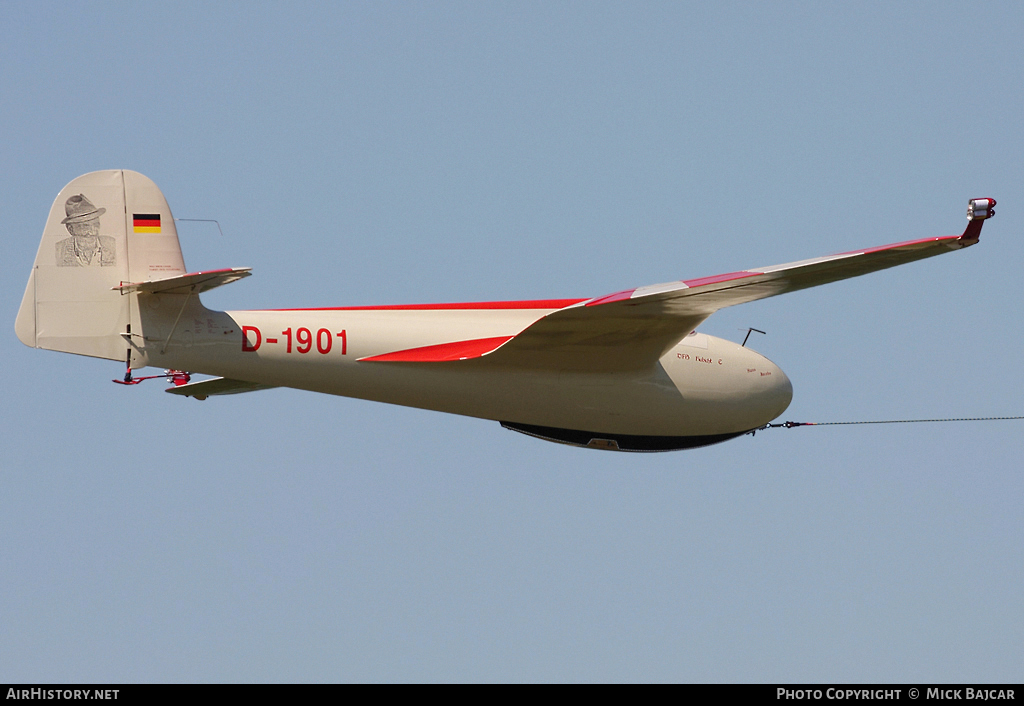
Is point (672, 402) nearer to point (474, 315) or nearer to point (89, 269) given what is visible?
point (474, 315)

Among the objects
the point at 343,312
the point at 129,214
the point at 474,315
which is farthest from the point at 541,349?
the point at 129,214

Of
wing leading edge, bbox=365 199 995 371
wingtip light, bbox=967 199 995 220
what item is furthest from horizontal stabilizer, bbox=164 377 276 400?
wingtip light, bbox=967 199 995 220

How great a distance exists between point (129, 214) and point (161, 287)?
4.77ft

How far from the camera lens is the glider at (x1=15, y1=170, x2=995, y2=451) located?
65.2ft

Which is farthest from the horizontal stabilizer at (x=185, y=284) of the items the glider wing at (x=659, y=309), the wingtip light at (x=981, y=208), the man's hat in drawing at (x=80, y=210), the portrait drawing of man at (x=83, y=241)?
the wingtip light at (x=981, y=208)

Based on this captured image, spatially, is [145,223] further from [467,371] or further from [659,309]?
[659,309]

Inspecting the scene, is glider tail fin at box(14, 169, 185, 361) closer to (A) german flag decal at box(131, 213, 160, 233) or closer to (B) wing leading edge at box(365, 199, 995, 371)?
(A) german flag decal at box(131, 213, 160, 233)

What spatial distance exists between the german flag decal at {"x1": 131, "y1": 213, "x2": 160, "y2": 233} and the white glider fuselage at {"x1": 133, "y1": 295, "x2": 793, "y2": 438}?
1.14 meters

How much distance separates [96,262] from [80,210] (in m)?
0.87

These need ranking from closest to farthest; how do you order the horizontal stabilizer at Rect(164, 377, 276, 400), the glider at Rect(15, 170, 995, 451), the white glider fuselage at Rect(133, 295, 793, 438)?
the glider at Rect(15, 170, 995, 451) < the white glider fuselage at Rect(133, 295, 793, 438) < the horizontal stabilizer at Rect(164, 377, 276, 400)

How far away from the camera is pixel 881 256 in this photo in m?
18.4

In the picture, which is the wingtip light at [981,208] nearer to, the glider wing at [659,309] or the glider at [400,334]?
the glider wing at [659,309]

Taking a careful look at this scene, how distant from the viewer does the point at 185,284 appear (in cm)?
1973
